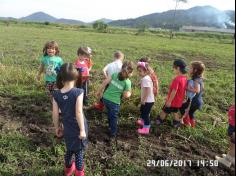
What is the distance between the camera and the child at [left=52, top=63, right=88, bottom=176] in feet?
12.3

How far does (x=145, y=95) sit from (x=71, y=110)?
1906 mm

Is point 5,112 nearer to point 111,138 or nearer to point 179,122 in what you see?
point 111,138

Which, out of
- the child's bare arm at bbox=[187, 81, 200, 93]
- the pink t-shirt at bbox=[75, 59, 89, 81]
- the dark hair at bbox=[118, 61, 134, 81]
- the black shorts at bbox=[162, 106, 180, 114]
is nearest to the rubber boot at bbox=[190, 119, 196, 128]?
the black shorts at bbox=[162, 106, 180, 114]

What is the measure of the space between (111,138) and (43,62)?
7.19ft

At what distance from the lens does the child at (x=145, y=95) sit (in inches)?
209

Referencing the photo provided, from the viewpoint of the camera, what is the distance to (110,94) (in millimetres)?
5160

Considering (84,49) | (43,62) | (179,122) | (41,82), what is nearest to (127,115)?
(179,122)

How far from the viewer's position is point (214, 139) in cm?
554

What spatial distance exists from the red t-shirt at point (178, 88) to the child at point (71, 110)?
220 centimetres

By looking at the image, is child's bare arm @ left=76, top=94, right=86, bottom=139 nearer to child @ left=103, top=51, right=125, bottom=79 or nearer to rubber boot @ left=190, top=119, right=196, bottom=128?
child @ left=103, top=51, right=125, bottom=79

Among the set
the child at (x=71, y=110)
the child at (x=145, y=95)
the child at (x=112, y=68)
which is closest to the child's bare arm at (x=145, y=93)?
the child at (x=145, y=95)

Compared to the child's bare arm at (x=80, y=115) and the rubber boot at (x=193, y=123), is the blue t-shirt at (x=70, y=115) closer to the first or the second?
the child's bare arm at (x=80, y=115)

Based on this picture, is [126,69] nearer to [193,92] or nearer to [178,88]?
[178,88]
